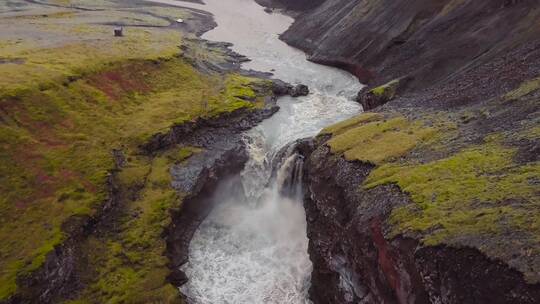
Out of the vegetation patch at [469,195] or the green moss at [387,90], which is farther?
the green moss at [387,90]

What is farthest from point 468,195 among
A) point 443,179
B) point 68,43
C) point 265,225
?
point 68,43

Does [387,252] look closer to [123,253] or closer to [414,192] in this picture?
[414,192]

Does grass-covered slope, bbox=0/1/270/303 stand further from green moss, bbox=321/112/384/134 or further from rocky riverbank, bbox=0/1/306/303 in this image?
green moss, bbox=321/112/384/134

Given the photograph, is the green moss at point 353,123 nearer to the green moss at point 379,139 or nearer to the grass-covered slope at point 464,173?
the green moss at point 379,139

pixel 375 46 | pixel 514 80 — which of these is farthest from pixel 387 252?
pixel 375 46

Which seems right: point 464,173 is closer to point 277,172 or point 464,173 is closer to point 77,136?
point 277,172

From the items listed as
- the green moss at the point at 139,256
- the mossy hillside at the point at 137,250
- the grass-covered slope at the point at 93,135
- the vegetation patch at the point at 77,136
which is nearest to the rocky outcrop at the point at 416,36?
the grass-covered slope at the point at 93,135
